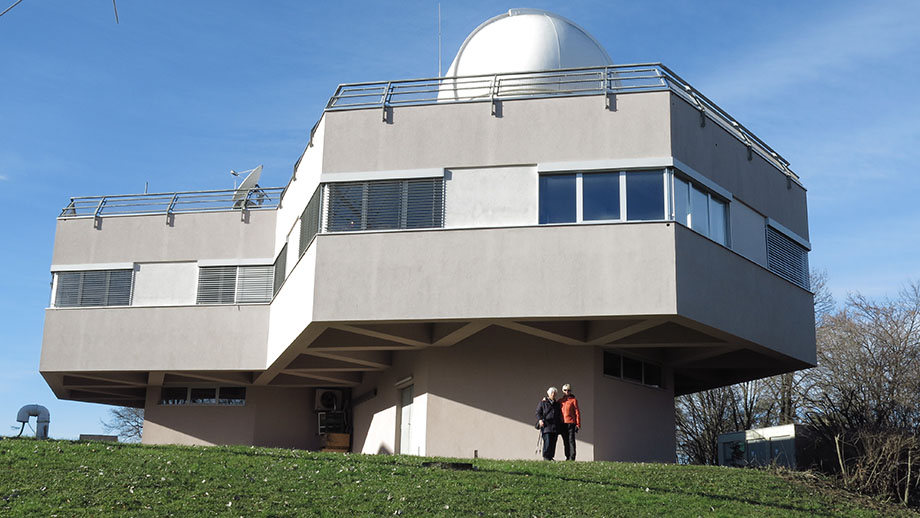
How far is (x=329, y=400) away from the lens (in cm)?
2981

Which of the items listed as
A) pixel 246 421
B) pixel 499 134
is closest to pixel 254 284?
pixel 246 421

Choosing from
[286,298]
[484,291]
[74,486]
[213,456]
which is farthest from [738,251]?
[74,486]

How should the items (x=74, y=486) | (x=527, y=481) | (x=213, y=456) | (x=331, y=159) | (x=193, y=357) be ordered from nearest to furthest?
1. (x=74, y=486)
2. (x=527, y=481)
3. (x=213, y=456)
4. (x=331, y=159)
5. (x=193, y=357)

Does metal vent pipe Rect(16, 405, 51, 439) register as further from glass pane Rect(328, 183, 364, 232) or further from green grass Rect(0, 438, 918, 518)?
glass pane Rect(328, 183, 364, 232)

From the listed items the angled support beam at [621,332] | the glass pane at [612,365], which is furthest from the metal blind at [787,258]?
the angled support beam at [621,332]

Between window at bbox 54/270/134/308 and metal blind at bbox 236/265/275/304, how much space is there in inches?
136

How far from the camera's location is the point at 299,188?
2531 cm

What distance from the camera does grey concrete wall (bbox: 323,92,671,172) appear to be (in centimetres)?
2114

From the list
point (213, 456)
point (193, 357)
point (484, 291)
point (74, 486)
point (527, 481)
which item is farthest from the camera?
point (193, 357)

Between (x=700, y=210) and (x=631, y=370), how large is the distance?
4.35 metres

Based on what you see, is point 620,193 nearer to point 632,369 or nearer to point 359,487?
point 632,369

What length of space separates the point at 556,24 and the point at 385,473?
1368 cm

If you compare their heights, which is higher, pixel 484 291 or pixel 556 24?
pixel 556 24

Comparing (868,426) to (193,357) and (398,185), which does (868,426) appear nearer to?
(398,185)
